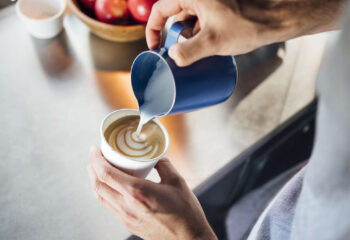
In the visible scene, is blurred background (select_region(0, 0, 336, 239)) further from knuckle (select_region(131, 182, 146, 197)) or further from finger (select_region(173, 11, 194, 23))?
finger (select_region(173, 11, 194, 23))

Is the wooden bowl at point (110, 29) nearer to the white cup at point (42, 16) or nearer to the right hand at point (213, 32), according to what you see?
the white cup at point (42, 16)

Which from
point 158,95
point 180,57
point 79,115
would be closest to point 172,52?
point 180,57

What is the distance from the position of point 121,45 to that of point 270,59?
0.48 meters

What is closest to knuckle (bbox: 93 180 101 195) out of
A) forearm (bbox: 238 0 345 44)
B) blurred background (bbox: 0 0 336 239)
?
blurred background (bbox: 0 0 336 239)

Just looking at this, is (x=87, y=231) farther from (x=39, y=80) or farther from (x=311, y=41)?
(x=311, y=41)

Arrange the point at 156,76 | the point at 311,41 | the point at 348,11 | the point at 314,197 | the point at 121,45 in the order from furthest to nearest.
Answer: the point at 311,41
the point at 121,45
the point at 156,76
the point at 314,197
the point at 348,11

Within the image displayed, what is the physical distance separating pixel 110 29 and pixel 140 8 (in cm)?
10

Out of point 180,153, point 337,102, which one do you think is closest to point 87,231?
point 180,153

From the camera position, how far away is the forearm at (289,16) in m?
0.82

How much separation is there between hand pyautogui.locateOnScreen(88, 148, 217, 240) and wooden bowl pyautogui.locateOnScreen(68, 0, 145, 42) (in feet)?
1.37

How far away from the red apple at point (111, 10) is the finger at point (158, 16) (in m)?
0.25

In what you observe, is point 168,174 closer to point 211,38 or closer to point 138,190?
point 138,190

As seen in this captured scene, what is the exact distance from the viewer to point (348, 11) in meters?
0.36

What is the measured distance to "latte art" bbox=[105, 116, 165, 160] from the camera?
0.88 metres
